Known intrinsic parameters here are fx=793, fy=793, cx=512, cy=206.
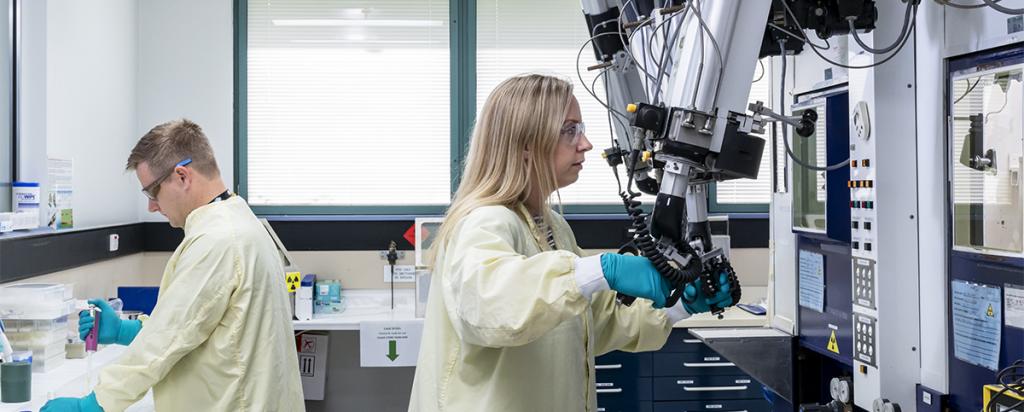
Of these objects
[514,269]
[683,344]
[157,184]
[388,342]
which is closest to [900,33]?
[514,269]

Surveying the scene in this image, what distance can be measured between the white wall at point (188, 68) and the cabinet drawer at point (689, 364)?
2479 millimetres

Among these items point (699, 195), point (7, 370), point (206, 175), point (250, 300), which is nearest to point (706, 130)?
point (699, 195)

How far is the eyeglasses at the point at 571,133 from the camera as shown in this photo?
1503 millimetres

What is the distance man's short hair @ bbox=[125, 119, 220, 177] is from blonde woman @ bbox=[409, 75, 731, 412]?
974 mm

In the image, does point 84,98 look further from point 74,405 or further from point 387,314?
point 74,405

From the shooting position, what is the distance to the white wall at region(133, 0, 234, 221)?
168 inches

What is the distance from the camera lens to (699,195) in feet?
4.79

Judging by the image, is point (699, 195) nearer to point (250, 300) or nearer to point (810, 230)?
point (810, 230)

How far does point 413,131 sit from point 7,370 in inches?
101

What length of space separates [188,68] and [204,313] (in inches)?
108

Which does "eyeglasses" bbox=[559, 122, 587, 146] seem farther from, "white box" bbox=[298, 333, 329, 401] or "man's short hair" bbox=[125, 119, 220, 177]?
"white box" bbox=[298, 333, 329, 401]

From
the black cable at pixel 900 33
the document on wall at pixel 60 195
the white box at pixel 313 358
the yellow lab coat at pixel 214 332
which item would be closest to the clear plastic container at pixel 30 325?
the yellow lab coat at pixel 214 332

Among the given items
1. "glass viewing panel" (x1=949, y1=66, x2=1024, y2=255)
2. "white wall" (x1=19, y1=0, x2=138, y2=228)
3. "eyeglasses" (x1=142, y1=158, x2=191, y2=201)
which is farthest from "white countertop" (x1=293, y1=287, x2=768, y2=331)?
"glass viewing panel" (x1=949, y1=66, x2=1024, y2=255)

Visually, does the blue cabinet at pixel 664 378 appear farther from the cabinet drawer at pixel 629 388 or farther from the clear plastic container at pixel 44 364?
the clear plastic container at pixel 44 364
